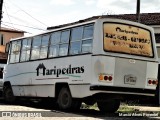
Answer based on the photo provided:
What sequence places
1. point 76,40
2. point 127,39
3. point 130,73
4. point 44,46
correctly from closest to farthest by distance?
1. point 130,73
2. point 127,39
3. point 76,40
4. point 44,46

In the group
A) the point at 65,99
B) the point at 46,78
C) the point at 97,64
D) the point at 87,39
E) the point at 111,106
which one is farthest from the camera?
the point at 46,78

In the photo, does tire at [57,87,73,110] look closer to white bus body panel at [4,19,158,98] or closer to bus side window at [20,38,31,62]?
white bus body panel at [4,19,158,98]

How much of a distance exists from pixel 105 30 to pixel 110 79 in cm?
171

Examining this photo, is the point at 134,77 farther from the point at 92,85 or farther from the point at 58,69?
the point at 58,69

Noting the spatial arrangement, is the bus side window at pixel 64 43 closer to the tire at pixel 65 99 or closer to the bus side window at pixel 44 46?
the bus side window at pixel 44 46

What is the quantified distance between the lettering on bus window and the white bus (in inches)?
99.7

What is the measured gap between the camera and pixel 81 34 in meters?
15.5

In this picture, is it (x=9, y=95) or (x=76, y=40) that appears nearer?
(x=76, y=40)

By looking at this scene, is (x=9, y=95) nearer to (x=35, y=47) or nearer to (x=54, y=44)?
(x=35, y=47)

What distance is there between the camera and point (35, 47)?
18.7m

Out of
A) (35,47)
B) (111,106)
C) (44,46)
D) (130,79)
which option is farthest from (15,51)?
(130,79)

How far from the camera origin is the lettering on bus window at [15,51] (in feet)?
67.3

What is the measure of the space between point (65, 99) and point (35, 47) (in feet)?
11.6

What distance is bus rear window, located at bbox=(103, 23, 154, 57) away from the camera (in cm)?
1486
